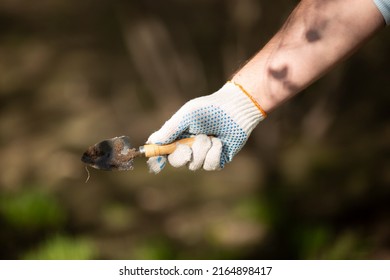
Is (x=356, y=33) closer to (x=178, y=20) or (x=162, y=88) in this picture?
(x=162, y=88)

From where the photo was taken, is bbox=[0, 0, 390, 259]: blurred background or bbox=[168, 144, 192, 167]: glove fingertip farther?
bbox=[0, 0, 390, 259]: blurred background

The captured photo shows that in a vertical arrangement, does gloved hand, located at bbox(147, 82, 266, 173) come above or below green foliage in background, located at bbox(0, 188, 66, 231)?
above

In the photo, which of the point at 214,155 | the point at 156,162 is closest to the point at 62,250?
the point at 156,162

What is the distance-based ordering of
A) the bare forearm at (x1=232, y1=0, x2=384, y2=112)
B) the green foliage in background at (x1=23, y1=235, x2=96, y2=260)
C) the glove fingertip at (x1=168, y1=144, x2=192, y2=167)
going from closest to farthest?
the bare forearm at (x1=232, y1=0, x2=384, y2=112) < the glove fingertip at (x1=168, y1=144, x2=192, y2=167) < the green foliage in background at (x1=23, y1=235, x2=96, y2=260)

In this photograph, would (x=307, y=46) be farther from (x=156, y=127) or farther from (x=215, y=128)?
(x=156, y=127)

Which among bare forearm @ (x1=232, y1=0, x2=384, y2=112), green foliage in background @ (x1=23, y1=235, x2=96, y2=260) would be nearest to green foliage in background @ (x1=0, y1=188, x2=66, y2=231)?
green foliage in background @ (x1=23, y1=235, x2=96, y2=260)

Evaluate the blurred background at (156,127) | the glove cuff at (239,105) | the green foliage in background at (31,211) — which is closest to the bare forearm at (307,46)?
the glove cuff at (239,105)

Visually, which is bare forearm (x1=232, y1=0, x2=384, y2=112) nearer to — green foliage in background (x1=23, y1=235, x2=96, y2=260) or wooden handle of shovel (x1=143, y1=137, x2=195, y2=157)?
wooden handle of shovel (x1=143, y1=137, x2=195, y2=157)
